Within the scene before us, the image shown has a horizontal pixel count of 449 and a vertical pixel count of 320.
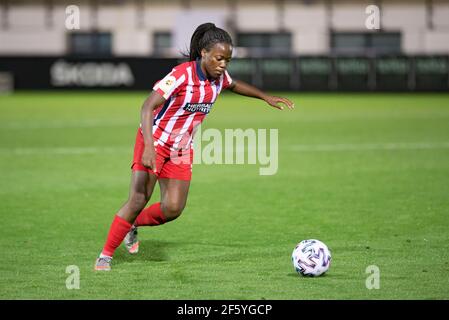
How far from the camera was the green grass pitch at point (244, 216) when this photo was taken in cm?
721

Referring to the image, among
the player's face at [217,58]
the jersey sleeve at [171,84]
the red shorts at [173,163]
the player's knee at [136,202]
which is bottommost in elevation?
the player's knee at [136,202]

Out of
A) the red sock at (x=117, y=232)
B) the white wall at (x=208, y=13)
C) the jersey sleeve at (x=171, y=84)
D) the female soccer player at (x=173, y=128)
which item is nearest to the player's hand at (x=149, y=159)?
the female soccer player at (x=173, y=128)

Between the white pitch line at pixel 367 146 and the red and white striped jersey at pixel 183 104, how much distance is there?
879 cm

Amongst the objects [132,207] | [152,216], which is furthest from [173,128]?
[152,216]

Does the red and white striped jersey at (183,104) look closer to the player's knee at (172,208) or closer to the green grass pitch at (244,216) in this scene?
the player's knee at (172,208)

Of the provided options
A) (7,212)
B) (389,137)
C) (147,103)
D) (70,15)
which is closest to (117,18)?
(70,15)

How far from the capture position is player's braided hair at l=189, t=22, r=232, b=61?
25.2 ft

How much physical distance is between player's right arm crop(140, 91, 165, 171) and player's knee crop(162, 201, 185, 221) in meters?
0.95

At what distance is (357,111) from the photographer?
25.1 m

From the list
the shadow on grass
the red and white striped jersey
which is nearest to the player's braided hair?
the red and white striped jersey

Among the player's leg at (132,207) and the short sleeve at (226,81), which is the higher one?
the short sleeve at (226,81)

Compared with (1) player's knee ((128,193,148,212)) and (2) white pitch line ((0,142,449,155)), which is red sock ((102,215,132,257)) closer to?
(1) player's knee ((128,193,148,212))
